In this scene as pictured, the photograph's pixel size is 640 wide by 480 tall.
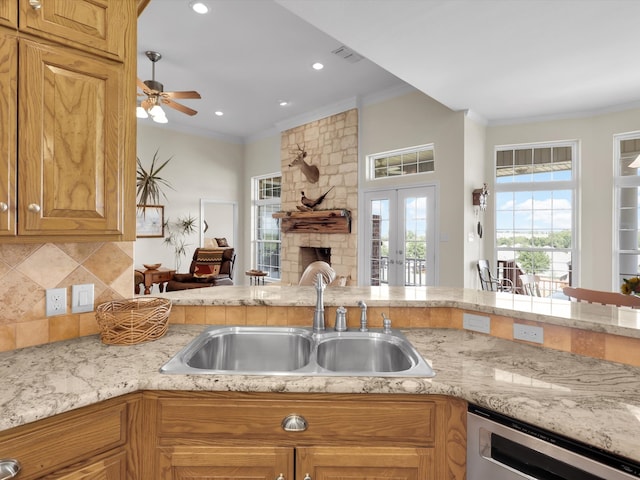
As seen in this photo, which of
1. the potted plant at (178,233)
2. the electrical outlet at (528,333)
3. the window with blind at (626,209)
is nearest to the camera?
the electrical outlet at (528,333)

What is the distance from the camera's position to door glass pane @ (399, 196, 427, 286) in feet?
15.7

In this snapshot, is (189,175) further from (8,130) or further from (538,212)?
(8,130)

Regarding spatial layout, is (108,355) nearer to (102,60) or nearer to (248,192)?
(102,60)

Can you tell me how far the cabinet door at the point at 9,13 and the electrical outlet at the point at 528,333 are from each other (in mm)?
2018

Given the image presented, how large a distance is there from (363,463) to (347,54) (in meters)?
3.95

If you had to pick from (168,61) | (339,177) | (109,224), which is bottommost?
(109,224)

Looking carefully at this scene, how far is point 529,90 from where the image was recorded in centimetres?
387

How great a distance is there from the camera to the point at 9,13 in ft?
3.43

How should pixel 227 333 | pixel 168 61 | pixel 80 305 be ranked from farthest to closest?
pixel 168 61
pixel 227 333
pixel 80 305

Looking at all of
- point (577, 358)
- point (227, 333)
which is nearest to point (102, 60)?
point (227, 333)

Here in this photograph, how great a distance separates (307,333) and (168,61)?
13.4 ft

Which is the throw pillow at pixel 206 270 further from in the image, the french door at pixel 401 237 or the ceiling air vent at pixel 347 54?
the ceiling air vent at pixel 347 54

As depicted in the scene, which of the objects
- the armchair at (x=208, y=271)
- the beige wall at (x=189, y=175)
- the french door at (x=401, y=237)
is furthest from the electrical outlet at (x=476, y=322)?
the beige wall at (x=189, y=175)

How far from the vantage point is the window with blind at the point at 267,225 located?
713 cm
